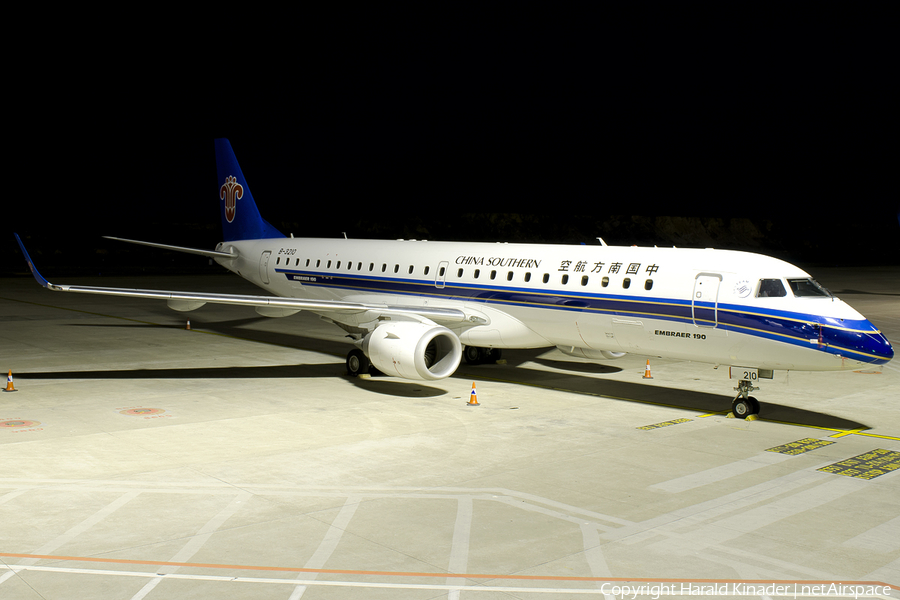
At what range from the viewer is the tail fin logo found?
27.5 meters

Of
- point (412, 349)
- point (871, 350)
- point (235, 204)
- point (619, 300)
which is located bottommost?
point (412, 349)

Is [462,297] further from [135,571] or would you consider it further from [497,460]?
[135,571]

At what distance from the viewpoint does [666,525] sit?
9297 millimetres

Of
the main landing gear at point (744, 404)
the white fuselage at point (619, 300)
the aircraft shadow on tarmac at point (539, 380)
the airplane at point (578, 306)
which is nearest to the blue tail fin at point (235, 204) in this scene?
the airplane at point (578, 306)

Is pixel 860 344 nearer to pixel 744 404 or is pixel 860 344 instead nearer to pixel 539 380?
pixel 744 404

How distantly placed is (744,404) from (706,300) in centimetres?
226

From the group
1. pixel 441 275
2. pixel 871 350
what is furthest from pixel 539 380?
pixel 871 350

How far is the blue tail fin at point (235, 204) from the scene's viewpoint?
1077 inches

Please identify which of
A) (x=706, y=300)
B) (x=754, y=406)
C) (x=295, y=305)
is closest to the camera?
(x=706, y=300)

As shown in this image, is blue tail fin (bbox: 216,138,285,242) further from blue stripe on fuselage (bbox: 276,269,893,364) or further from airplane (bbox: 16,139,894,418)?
blue stripe on fuselage (bbox: 276,269,893,364)

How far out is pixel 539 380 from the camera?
1930cm

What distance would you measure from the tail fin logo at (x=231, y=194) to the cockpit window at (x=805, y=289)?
1958 cm

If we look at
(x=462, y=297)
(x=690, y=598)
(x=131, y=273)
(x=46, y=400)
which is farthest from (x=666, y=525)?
(x=131, y=273)

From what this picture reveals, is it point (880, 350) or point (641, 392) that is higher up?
point (880, 350)
